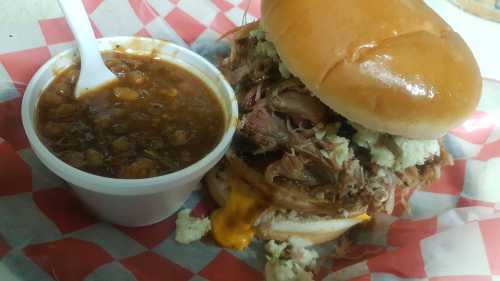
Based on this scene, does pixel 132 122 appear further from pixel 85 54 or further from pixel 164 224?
pixel 164 224

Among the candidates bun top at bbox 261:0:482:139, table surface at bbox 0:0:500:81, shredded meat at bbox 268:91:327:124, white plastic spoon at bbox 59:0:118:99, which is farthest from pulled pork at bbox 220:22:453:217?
table surface at bbox 0:0:500:81

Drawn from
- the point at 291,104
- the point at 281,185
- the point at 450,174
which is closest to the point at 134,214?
the point at 281,185

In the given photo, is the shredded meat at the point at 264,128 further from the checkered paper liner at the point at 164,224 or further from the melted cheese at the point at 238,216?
the checkered paper liner at the point at 164,224

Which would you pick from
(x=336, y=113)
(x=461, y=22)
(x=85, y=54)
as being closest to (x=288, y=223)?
(x=336, y=113)

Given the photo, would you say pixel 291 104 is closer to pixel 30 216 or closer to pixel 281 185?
pixel 281 185

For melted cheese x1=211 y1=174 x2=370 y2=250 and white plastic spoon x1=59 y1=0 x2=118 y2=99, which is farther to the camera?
melted cheese x1=211 y1=174 x2=370 y2=250

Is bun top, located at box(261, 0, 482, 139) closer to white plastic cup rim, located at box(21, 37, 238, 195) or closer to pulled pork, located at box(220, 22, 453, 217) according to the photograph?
pulled pork, located at box(220, 22, 453, 217)
